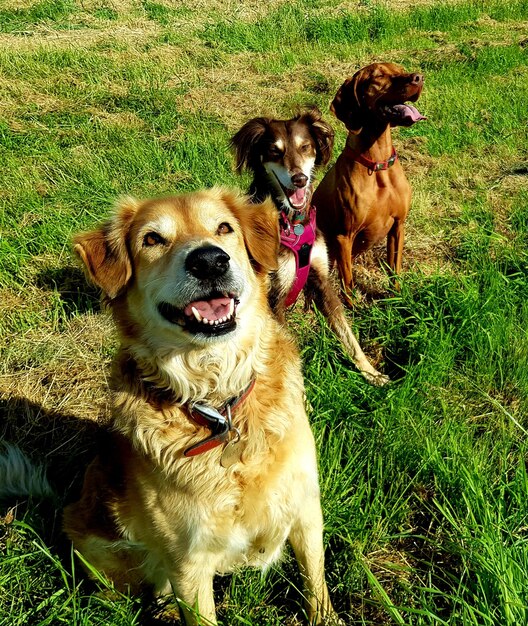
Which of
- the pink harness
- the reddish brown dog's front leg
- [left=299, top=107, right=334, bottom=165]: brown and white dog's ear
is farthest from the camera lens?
the reddish brown dog's front leg

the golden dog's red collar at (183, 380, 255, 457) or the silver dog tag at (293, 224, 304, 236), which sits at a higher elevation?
the silver dog tag at (293, 224, 304, 236)

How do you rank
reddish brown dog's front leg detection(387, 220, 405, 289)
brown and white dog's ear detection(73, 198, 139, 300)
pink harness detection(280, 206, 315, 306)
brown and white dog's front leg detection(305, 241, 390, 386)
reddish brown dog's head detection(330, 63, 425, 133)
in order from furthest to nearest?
1. reddish brown dog's front leg detection(387, 220, 405, 289)
2. reddish brown dog's head detection(330, 63, 425, 133)
3. pink harness detection(280, 206, 315, 306)
4. brown and white dog's front leg detection(305, 241, 390, 386)
5. brown and white dog's ear detection(73, 198, 139, 300)

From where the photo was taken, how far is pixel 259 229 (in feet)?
7.44

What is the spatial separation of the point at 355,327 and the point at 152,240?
183 centimetres

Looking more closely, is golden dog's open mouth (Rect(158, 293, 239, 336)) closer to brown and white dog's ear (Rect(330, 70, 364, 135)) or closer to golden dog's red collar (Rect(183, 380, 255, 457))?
golden dog's red collar (Rect(183, 380, 255, 457))

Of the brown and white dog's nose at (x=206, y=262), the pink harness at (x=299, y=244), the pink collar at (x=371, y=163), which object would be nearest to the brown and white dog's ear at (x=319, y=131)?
the pink collar at (x=371, y=163)

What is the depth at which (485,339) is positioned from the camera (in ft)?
9.41

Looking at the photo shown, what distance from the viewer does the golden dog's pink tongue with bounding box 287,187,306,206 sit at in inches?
139

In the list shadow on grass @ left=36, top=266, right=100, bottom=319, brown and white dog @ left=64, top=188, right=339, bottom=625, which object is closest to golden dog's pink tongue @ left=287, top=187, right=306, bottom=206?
brown and white dog @ left=64, top=188, right=339, bottom=625

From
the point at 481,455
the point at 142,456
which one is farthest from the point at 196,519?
the point at 481,455

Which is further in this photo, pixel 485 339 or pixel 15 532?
pixel 485 339

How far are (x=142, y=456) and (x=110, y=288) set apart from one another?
2.09 ft

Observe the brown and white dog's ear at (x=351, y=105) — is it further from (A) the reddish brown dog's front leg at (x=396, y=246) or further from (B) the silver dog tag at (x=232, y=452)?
(B) the silver dog tag at (x=232, y=452)

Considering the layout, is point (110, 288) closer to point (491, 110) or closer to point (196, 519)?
point (196, 519)
